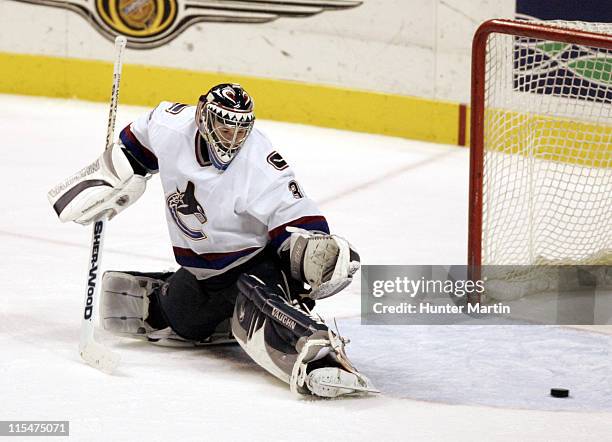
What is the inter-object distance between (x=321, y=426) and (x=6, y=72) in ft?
18.0

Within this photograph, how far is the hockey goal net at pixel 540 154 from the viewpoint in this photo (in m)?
4.55

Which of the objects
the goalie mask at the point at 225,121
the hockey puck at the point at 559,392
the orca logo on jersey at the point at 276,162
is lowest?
the hockey puck at the point at 559,392

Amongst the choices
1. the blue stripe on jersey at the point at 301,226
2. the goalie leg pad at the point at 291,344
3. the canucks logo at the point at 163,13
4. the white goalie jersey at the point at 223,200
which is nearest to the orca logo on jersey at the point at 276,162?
the white goalie jersey at the point at 223,200

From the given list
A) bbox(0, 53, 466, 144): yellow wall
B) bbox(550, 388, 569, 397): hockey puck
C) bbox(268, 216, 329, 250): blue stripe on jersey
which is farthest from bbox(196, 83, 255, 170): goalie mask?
bbox(0, 53, 466, 144): yellow wall

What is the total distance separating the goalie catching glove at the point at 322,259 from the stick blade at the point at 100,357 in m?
0.54

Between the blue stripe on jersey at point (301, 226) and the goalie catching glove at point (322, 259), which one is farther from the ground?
the blue stripe on jersey at point (301, 226)

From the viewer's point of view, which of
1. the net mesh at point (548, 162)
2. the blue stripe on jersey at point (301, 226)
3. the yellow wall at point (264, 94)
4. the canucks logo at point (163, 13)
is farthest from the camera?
the canucks logo at point (163, 13)

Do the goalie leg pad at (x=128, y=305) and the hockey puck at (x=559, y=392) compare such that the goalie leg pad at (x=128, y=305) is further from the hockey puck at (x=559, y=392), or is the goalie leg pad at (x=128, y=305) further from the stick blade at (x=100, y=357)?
the hockey puck at (x=559, y=392)

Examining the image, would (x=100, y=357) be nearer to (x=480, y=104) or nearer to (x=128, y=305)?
(x=128, y=305)

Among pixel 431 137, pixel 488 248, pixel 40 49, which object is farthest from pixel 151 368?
pixel 40 49

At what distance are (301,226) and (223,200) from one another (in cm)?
22

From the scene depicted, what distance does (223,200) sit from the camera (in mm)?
3734

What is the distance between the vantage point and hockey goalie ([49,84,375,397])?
11.8 ft

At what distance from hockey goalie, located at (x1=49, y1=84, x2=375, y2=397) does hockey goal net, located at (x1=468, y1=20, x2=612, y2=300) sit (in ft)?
3.32
